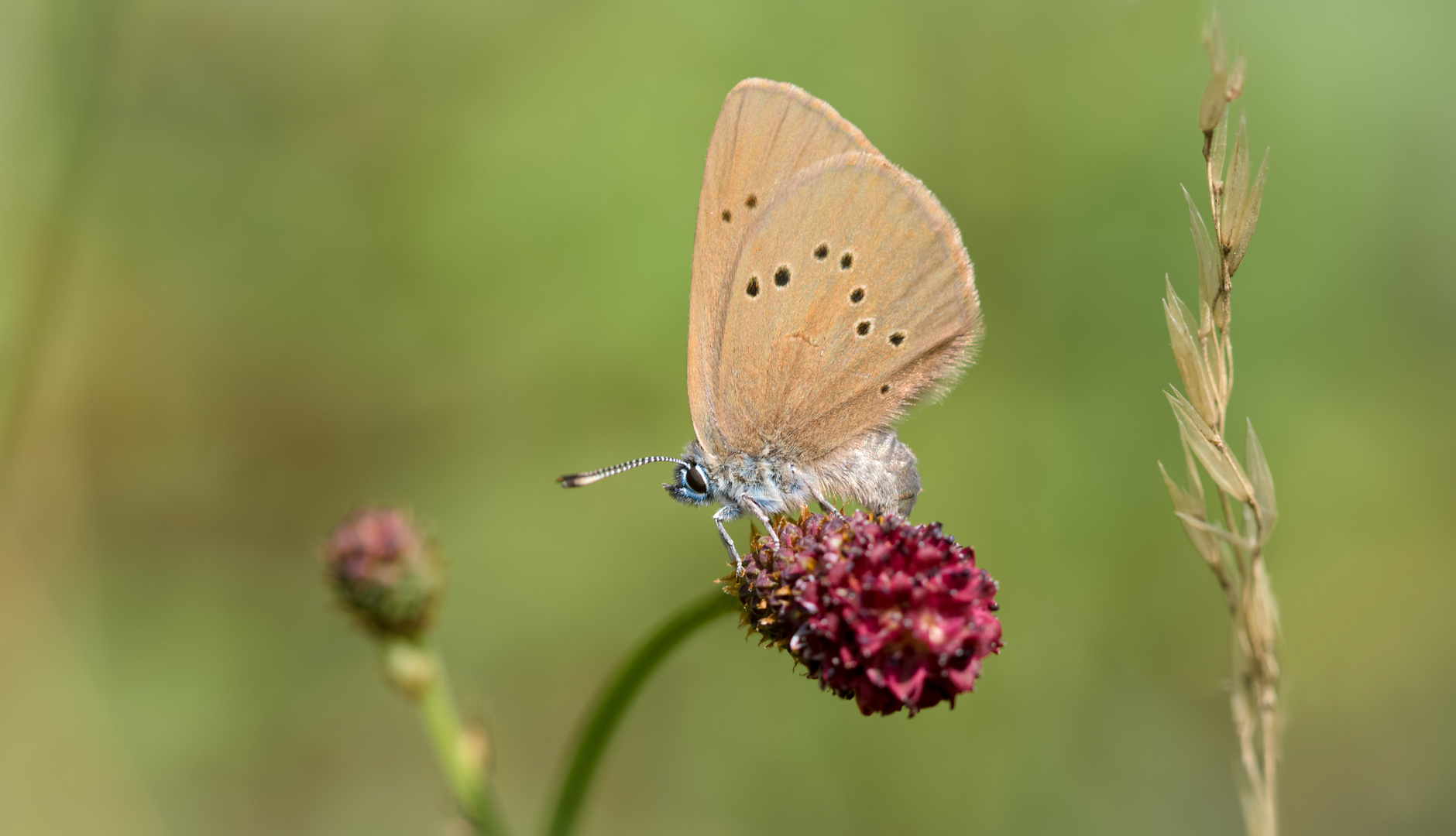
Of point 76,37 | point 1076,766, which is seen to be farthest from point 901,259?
point 76,37

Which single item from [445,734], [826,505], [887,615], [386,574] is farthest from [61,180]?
[887,615]

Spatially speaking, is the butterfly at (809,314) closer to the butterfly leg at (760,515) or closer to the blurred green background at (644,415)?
the butterfly leg at (760,515)

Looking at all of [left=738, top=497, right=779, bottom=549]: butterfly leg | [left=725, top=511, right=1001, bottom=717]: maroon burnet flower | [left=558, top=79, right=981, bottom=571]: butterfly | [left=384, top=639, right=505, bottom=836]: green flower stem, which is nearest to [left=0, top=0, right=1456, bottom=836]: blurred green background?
[left=558, top=79, right=981, bottom=571]: butterfly

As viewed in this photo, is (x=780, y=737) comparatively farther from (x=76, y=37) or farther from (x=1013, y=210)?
(x=76, y=37)

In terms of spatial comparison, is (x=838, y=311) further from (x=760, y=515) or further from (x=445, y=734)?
(x=445, y=734)

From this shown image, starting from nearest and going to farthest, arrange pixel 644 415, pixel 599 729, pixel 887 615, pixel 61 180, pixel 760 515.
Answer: pixel 887 615 → pixel 599 729 → pixel 760 515 → pixel 61 180 → pixel 644 415

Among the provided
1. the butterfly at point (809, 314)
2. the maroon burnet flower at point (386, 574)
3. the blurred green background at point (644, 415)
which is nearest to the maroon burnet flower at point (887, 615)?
the butterfly at point (809, 314)
